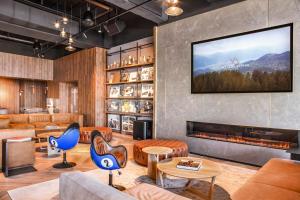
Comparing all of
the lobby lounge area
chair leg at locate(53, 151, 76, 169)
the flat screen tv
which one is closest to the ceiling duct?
the lobby lounge area

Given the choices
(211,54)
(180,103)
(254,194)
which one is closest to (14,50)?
(180,103)

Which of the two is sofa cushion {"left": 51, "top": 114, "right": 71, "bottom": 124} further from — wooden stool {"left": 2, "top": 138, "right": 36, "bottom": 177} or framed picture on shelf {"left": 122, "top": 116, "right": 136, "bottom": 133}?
wooden stool {"left": 2, "top": 138, "right": 36, "bottom": 177}

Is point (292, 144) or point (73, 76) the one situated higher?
point (73, 76)

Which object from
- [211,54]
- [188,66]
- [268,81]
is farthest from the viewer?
[188,66]

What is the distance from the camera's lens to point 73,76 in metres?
9.03

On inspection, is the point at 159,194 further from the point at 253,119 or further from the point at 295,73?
the point at 295,73

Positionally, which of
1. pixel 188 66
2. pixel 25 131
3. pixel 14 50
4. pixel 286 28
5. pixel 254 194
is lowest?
pixel 254 194

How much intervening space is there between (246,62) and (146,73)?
3285mm

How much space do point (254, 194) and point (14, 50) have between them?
34.6ft

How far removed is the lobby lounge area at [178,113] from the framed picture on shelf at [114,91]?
5 cm

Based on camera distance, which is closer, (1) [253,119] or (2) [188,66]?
(1) [253,119]

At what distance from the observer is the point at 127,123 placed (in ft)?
24.7

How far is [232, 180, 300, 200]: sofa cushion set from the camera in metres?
1.95

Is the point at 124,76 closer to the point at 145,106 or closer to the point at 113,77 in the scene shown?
the point at 113,77
